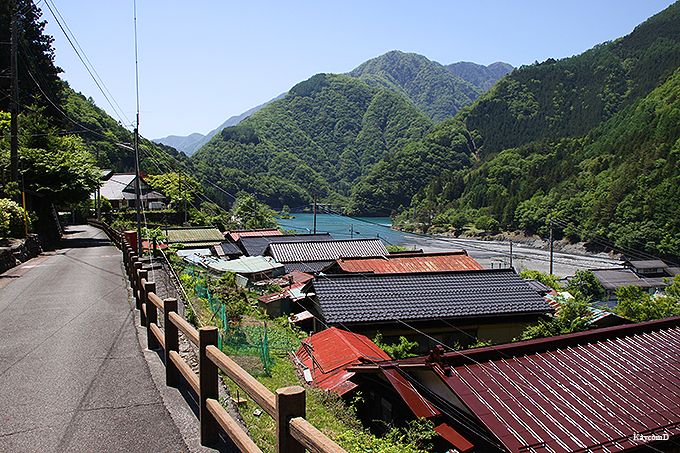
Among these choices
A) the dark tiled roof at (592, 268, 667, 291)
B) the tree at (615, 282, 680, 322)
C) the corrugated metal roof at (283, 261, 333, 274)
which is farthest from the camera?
the dark tiled roof at (592, 268, 667, 291)

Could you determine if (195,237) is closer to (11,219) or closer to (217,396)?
(11,219)

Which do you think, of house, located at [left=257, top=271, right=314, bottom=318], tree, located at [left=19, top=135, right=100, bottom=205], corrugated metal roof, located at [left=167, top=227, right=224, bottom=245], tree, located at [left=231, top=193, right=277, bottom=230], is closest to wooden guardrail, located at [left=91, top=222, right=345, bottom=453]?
house, located at [left=257, top=271, right=314, bottom=318]

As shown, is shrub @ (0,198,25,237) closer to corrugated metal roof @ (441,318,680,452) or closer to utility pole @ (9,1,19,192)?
utility pole @ (9,1,19,192)

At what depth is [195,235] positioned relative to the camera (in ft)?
116

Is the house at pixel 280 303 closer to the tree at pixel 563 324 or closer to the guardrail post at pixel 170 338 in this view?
the tree at pixel 563 324

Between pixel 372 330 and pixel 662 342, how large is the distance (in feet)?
23.7

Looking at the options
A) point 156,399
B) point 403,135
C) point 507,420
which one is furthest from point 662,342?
point 403,135

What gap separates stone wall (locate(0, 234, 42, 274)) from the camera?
14945mm

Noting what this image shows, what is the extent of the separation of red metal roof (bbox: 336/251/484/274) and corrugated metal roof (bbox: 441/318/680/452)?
38.5 ft

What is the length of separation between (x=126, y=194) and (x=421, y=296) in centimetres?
3788

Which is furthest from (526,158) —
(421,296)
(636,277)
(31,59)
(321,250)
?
(421,296)

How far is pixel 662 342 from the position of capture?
392 inches

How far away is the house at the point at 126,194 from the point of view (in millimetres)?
46094

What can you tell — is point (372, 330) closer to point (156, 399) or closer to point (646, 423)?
point (646, 423)
